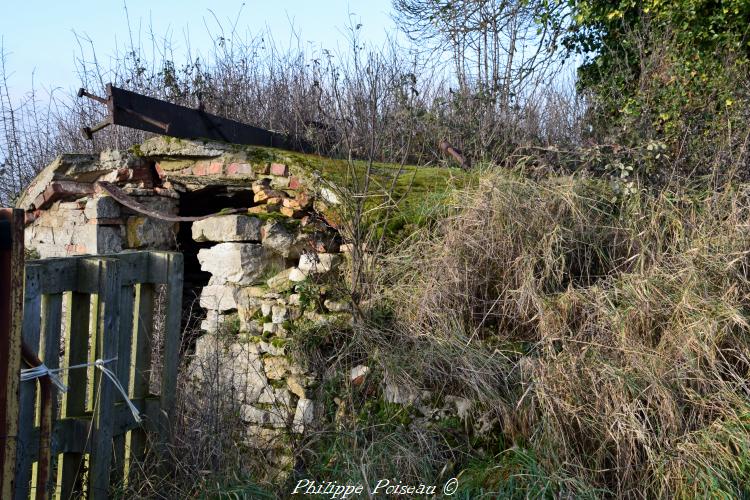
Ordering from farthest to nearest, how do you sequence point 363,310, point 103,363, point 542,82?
point 542,82 < point 363,310 < point 103,363

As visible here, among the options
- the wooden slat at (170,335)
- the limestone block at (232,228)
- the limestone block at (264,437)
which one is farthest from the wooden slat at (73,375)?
the limestone block at (232,228)

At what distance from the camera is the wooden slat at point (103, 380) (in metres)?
3.20

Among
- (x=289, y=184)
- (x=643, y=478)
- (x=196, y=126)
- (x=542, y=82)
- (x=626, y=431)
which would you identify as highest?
(x=542, y=82)

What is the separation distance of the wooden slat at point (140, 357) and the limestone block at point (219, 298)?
1.61 metres

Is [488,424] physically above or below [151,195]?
below

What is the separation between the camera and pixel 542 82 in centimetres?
977

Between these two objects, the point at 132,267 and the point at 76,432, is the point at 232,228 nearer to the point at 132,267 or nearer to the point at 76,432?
the point at 132,267

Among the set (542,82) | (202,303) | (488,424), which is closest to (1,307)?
(488,424)

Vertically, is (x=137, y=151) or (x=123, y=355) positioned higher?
(x=137, y=151)

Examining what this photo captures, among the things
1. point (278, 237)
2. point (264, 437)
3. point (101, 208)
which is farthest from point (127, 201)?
point (264, 437)

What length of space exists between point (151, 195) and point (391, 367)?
3.19 meters

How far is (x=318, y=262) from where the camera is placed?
5059 mm

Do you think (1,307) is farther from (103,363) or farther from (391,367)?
(391,367)

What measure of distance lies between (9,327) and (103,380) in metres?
0.94
